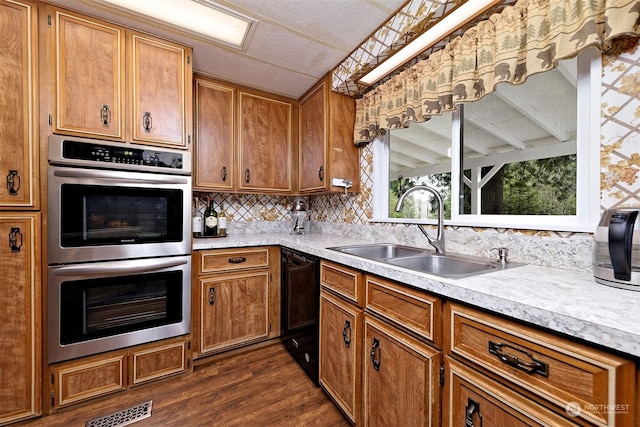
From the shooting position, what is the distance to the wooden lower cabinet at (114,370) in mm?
1487

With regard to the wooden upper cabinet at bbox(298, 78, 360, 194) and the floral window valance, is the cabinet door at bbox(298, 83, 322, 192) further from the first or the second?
the floral window valance

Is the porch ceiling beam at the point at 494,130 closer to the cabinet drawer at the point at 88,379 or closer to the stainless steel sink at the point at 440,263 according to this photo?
the stainless steel sink at the point at 440,263

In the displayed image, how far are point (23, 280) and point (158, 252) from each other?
64 centimetres

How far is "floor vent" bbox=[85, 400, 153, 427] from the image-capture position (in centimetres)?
139

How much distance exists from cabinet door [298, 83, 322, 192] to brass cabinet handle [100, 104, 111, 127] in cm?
148

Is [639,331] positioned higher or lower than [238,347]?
higher

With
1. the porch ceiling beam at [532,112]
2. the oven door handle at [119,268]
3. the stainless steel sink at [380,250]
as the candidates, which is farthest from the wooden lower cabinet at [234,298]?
the porch ceiling beam at [532,112]

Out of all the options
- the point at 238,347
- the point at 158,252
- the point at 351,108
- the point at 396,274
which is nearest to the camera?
the point at 396,274

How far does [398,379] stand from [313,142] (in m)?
1.92

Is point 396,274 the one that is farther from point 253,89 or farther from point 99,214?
point 253,89

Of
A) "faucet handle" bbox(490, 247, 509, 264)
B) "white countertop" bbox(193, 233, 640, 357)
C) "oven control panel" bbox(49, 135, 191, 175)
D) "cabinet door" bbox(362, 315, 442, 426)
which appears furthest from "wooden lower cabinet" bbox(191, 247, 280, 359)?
"faucet handle" bbox(490, 247, 509, 264)

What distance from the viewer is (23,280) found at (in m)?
1.41

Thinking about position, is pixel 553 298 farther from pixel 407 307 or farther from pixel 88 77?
pixel 88 77

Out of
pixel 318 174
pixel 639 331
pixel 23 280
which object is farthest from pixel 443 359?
A: pixel 23 280
